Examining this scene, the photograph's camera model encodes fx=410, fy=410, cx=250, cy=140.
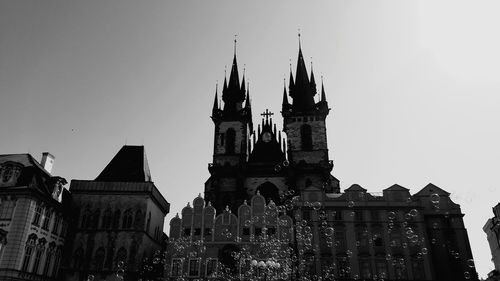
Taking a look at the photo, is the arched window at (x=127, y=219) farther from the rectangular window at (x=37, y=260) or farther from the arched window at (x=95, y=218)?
the rectangular window at (x=37, y=260)

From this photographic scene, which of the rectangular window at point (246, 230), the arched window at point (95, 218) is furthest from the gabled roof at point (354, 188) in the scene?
the arched window at point (95, 218)

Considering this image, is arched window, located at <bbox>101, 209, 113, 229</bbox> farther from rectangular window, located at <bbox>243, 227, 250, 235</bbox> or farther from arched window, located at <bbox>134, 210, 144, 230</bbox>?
rectangular window, located at <bbox>243, 227, 250, 235</bbox>

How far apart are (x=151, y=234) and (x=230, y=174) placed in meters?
15.6

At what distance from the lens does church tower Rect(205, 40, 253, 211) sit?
55.1m

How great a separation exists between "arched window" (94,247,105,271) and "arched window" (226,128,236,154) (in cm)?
2414

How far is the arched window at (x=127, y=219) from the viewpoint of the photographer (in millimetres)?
40875

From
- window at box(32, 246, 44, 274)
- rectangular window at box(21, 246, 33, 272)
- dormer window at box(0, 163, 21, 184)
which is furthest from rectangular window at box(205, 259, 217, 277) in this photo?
dormer window at box(0, 163, 21, 184)

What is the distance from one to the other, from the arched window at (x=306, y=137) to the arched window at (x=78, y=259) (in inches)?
1236

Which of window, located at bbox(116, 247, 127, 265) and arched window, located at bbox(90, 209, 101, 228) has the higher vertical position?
arched window, located at bbox(90, 209, 101, 228)

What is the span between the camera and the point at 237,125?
6069 cm

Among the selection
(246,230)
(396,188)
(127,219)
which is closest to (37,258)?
(127,219)

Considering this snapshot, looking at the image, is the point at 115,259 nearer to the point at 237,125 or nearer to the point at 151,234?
the point at 151,234

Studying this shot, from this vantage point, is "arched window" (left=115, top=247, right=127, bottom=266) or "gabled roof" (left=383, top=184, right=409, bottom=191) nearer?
"arched window" (left=115, top=247, right=127, bottom=266)

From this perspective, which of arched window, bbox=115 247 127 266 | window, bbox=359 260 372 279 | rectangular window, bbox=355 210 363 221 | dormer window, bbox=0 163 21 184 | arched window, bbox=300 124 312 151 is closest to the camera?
dormer window, bbox=0 163 21 184
